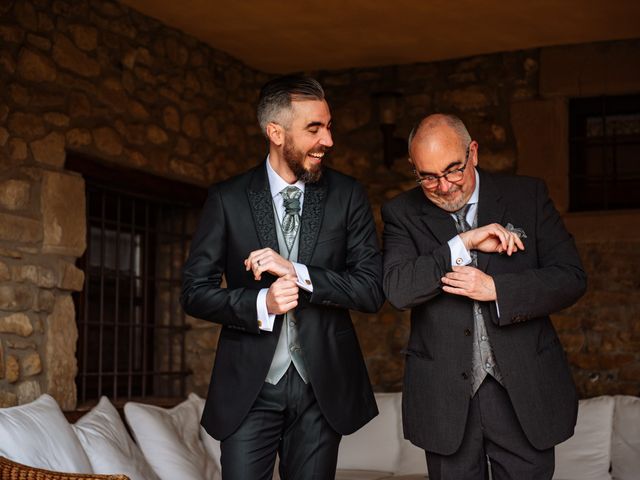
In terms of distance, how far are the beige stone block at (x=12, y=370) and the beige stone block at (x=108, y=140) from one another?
114 cm

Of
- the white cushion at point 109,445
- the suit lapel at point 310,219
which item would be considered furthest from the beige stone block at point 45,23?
the suit lapel at point 310,219

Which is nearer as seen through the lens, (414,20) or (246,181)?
(246,181)

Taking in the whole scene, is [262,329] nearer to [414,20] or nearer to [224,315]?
[224,315]

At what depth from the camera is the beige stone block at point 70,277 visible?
4676mm

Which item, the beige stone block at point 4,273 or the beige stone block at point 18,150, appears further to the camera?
the beige stone block at point 18,150

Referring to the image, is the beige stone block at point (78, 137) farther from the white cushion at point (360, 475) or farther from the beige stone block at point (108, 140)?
the white cushion at point (360, 475)

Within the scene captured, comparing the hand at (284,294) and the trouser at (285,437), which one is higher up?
the hand at (284,294)

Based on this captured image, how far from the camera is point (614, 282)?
5648mm

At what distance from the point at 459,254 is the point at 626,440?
2559 mm

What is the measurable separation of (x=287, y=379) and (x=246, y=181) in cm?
57

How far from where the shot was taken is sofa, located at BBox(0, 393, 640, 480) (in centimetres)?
368

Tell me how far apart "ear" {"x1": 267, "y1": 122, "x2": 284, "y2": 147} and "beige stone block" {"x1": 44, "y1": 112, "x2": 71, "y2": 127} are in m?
2.16

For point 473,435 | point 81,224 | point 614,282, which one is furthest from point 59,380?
point 614,282

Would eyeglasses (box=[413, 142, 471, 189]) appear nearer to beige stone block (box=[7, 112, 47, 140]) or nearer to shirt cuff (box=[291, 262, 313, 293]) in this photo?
shirt cuff (box=[291, 262, 313, 293])
